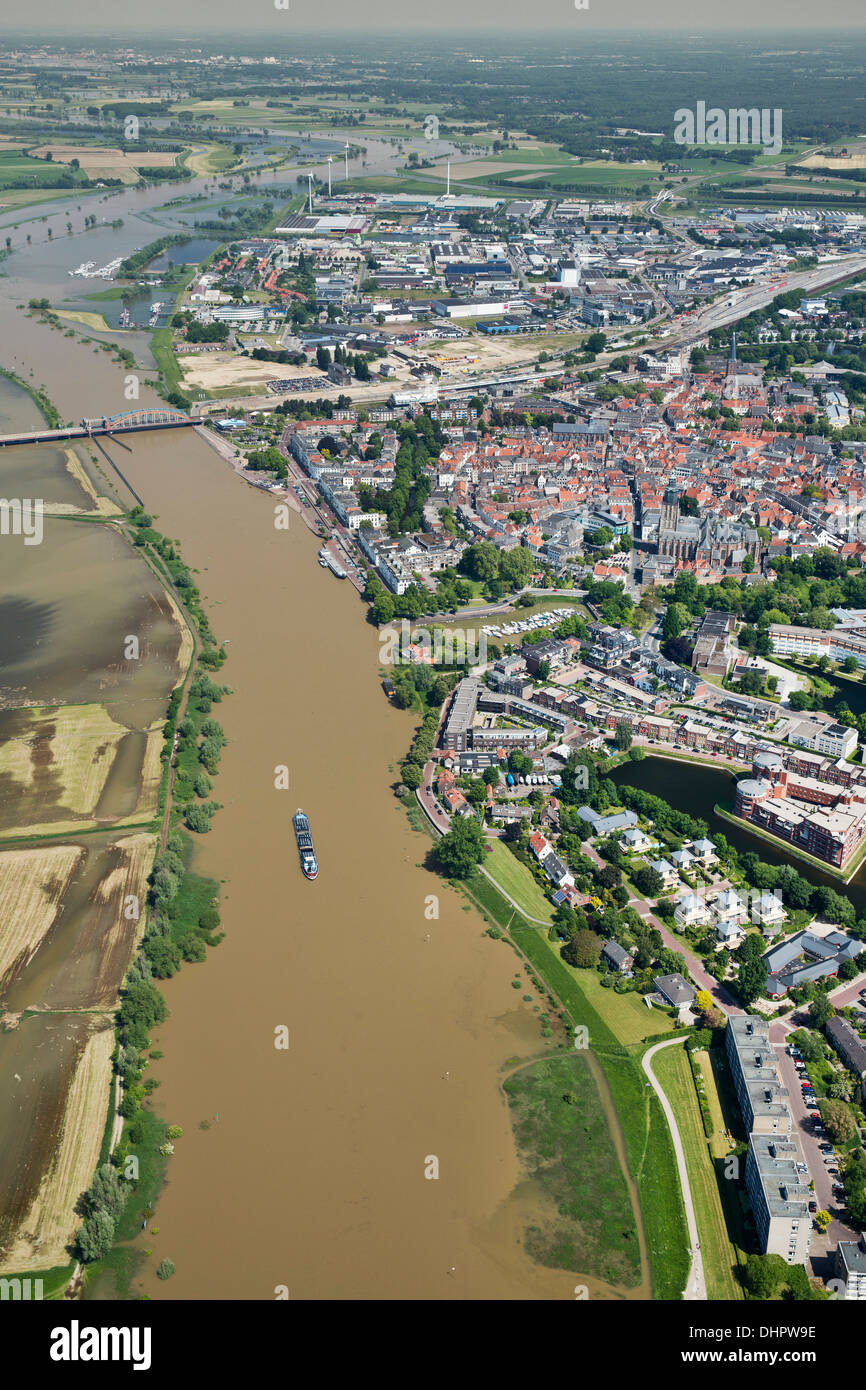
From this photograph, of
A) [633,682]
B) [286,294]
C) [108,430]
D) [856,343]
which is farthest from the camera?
[286,294]

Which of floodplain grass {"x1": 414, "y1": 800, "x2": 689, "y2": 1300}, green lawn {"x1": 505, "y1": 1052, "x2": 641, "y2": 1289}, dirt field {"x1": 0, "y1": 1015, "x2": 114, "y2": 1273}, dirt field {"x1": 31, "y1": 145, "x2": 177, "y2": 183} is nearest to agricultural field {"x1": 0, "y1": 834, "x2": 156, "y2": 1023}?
dirt field {"x1": 0, "y1": 1015, "x2": 114, "y2": 1273}

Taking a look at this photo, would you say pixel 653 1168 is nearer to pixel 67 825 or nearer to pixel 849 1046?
pixel 849 1046

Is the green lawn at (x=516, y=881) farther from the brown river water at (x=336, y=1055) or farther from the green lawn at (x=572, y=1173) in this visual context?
the green lawn at (x=572, y=1173)

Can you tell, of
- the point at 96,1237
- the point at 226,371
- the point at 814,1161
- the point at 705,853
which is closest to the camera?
the point at 96,1237

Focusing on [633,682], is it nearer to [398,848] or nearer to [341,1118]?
[398,848]

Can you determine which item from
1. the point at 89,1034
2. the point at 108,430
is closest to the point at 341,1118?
the point at 89,1034

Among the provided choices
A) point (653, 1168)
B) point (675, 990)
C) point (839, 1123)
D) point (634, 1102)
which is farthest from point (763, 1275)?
point (675, 990)

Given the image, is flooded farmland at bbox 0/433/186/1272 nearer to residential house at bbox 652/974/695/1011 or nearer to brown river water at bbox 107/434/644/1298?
brown river water at bbox 107/434/644/1298
